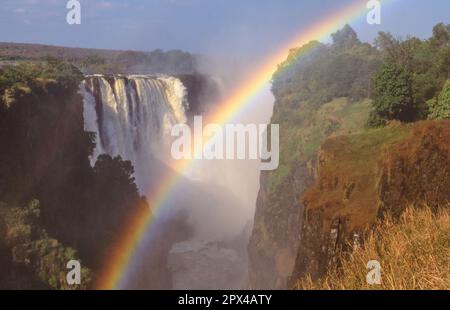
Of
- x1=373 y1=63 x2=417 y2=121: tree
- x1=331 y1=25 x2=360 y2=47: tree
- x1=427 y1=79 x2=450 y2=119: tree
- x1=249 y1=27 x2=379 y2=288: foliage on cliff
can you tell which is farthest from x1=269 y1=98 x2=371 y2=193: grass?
x1=331 y1=25 x2=360 y2=47: tree

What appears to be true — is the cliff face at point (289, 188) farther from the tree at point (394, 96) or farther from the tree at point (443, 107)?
the tree at point (443, 107)

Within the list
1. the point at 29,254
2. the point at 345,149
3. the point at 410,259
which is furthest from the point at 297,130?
the point at 410,259

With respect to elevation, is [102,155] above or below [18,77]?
below

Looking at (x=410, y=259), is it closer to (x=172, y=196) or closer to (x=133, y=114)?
(x=133, y=114)

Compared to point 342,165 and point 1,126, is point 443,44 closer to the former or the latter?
point 342,165

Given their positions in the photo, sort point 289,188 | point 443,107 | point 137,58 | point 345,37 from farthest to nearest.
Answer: point 137,58
point 345,37
point 289,188
point 443,107

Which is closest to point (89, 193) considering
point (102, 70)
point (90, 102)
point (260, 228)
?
point (90, 102)

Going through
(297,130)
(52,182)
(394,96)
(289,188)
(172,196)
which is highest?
(394,96)
